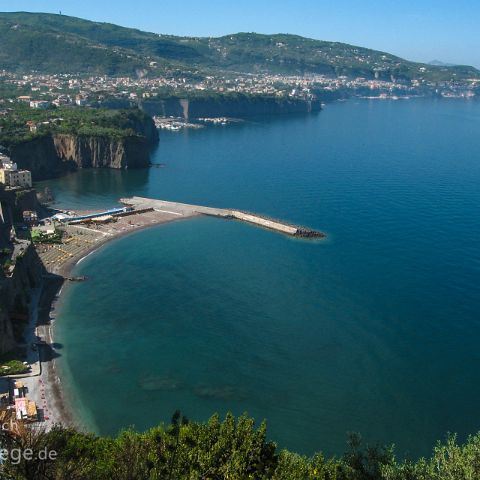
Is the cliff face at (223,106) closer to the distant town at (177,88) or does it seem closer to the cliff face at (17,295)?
the distant town at (177,88)

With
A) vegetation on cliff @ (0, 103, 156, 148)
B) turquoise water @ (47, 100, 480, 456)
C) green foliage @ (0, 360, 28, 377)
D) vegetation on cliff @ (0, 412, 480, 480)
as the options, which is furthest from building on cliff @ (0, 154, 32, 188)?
vegetation on cliff @ (0, 412, 480, 480)

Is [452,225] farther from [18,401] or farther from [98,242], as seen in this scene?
[18,401]

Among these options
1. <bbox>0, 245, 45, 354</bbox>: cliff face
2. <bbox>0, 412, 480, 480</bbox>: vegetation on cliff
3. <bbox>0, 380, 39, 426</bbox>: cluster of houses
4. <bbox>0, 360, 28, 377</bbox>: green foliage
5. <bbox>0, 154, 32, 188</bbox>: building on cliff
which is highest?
<bbox>0, 154, 32, 188</bbox>: building on cliff

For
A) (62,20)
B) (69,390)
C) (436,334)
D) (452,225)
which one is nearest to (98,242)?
(69,390)

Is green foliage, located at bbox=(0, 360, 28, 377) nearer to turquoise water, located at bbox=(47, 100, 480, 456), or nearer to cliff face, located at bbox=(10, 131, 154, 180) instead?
turquoise water, located at bbox=(47, 100, 480, 456)

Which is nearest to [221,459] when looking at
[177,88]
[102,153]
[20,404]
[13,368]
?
[20,404]
